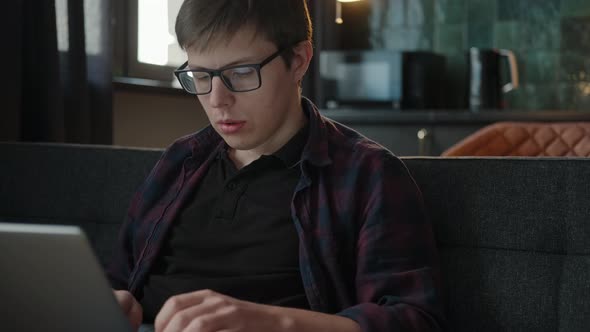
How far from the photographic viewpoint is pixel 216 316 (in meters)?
0.89

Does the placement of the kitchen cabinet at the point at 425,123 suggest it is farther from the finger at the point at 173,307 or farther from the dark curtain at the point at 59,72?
the finger at the point at 173,307

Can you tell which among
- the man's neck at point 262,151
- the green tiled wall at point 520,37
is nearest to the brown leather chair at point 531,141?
the man's neck at point 262,151

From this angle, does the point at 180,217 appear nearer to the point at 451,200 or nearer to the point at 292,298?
the point at 292,298

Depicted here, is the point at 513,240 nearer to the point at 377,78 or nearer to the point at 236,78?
the point at 236,78

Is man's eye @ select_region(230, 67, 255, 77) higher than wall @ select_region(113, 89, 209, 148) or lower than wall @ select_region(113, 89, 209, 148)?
higher

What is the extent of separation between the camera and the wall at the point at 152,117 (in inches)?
132

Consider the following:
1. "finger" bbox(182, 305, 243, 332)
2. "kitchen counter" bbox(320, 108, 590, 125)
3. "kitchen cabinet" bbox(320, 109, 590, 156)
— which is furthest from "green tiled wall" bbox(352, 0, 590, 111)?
"finger" bbox(182, 305, 243, 332)

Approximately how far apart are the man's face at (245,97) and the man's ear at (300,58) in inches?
1.4

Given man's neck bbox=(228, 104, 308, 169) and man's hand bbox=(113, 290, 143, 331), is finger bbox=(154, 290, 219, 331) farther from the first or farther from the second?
man's neck bbox=(228, 104, 308, 169)

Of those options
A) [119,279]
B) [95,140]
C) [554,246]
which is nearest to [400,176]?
[554,246]

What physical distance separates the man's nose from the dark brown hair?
62 millimetres

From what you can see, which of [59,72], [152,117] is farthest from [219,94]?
[152,117]

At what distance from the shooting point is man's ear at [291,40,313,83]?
4.47 ft

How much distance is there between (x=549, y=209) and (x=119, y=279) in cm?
74
